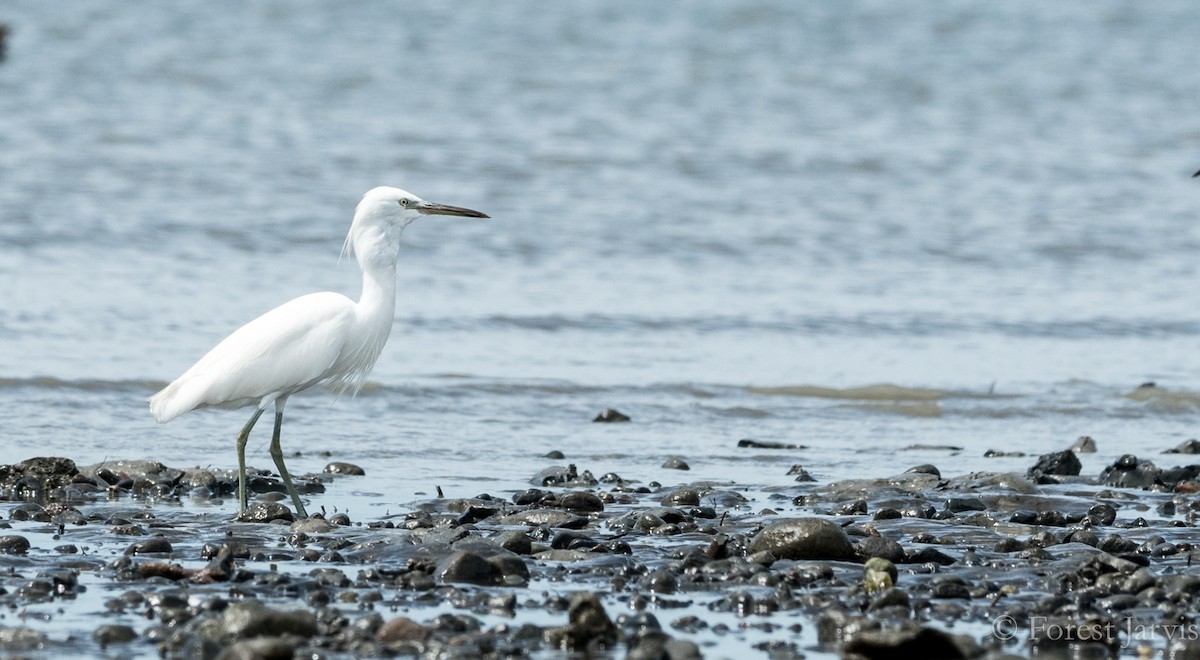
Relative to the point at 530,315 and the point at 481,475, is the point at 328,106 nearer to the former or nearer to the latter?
the point at 530,315

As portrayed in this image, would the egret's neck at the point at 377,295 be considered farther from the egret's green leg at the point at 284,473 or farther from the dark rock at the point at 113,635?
the dark rock at the point at 113,635

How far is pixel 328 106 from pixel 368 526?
18.7m

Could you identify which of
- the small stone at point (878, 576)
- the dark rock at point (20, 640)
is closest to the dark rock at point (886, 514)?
the small stone at point (878, 576)

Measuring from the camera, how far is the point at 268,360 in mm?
7941

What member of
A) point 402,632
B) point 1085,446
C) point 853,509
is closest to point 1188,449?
point 1085,446

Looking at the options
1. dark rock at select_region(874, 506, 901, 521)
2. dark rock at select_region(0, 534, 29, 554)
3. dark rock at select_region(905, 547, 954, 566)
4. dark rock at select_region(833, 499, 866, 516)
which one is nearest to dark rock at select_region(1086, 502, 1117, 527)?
dark rock at select_region(874, 506, 901, 521)

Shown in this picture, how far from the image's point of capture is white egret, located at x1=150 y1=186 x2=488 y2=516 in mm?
7949

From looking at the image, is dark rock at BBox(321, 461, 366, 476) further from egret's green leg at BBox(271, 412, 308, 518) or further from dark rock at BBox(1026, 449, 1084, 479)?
dark rock at BBox(1026, 449, 1084, 479)

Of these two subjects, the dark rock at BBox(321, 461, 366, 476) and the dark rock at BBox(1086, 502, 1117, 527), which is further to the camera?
the dark rock at BBox(321, 461, 366, 476)

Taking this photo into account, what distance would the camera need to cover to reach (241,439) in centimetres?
809

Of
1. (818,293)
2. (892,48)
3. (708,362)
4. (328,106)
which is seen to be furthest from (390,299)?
(892,48)

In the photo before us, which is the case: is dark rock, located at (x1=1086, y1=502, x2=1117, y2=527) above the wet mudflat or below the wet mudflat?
above

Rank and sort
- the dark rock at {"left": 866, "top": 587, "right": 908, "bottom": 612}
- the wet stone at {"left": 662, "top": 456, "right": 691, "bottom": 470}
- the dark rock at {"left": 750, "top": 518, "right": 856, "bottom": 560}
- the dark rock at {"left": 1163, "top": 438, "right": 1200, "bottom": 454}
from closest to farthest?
the dark rock at {"left": 866, "top": 587, "right": 908, "bottom": 612} < the dark rock at {"left": 750, "top": 518, "right": 856, "bottom": 560} < the wet stone at {"left": 662, "top": 456, "right": 691, "bottom": 470} < the dark rock at {"left": 1163, "top": 438, "right": 1200, "bottom": 454}

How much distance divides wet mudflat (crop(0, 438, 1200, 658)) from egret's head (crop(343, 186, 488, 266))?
51.0 inches
